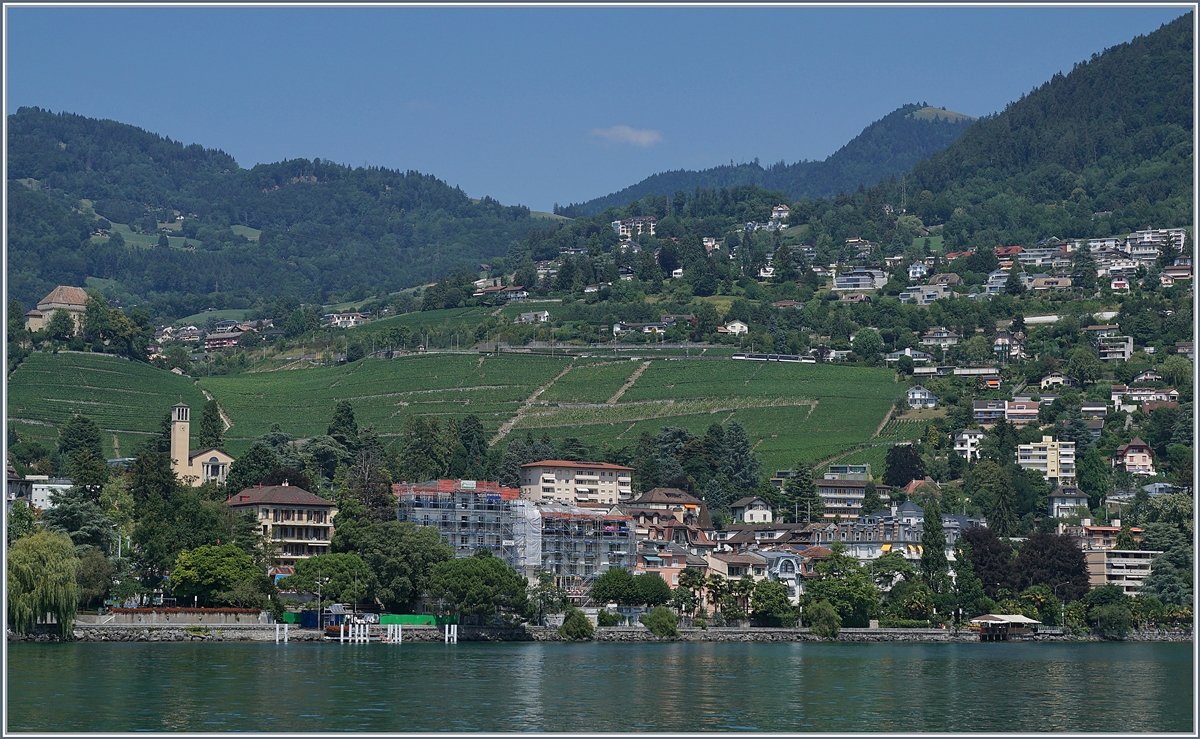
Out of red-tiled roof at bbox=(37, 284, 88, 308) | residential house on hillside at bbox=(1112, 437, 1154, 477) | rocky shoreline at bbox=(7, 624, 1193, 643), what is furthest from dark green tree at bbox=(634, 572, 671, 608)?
red-tiled roof at bbox=(37, 284, 88, 308)

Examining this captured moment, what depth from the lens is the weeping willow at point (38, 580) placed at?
61062 mm

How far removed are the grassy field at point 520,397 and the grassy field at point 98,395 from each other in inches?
6.6

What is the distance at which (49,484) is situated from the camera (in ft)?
346

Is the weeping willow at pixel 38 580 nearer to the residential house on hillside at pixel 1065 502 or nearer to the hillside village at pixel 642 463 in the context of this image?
the hillside village at pixel 642 463

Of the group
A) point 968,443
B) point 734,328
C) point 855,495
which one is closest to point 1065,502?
point 968,443

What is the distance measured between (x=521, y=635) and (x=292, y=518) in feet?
63.4

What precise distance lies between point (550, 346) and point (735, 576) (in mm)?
73305

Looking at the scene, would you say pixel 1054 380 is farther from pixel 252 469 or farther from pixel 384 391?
pixel 252 469

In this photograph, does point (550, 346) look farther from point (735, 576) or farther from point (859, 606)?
point (859, 606)

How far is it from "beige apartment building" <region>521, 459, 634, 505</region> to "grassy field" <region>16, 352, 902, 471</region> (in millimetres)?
14585

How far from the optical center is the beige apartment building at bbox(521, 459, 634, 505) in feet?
388

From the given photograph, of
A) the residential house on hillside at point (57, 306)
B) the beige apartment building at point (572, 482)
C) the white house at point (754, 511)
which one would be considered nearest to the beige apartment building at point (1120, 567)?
the white house at point (754, 511)

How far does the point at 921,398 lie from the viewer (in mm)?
147875

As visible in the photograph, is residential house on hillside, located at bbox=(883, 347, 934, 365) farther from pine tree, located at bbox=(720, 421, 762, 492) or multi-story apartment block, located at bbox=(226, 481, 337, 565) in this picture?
multi-story apartment block, located at bbox=(226, 481, 337, 565)
